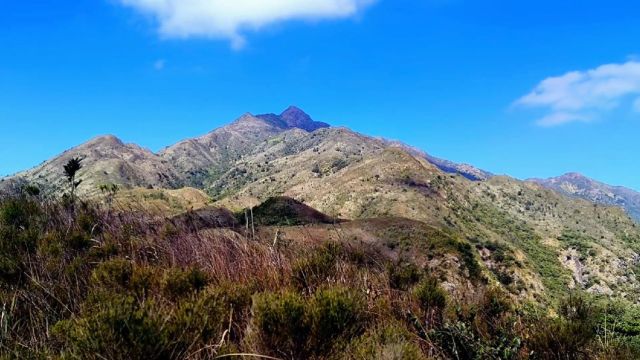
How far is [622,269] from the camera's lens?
142m

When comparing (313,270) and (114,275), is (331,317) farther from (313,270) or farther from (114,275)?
(114,275)

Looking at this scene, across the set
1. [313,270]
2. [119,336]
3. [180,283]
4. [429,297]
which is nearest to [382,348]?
[119,336]

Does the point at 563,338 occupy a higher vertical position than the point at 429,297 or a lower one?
lower

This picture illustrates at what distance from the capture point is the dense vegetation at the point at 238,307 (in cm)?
254

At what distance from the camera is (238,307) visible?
3582 mm

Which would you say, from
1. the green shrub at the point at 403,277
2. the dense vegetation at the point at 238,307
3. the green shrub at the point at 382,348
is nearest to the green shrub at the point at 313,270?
the dense vegetation at the point at 238,307

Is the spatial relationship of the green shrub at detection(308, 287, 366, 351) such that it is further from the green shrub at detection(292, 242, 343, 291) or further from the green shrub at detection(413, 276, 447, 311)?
the green shrub at detection(413, 276, 447, 311)

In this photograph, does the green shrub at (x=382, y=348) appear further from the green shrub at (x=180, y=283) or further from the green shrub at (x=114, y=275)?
the green shrub at (x=114, y=275)

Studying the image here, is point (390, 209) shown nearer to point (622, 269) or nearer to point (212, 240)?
point (622, 269)

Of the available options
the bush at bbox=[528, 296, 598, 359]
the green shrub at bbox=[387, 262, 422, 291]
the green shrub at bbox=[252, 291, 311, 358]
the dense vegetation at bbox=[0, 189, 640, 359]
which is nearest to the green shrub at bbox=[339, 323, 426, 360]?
the dense vegetation at bbox=[0, 189, 640, 359]

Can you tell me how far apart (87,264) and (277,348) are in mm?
3015

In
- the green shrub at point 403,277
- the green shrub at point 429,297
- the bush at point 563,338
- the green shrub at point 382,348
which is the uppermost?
the green shrub at point 403,277

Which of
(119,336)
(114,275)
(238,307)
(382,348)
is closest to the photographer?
(119,336)

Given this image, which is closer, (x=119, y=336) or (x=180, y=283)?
(x=119, y=336)
